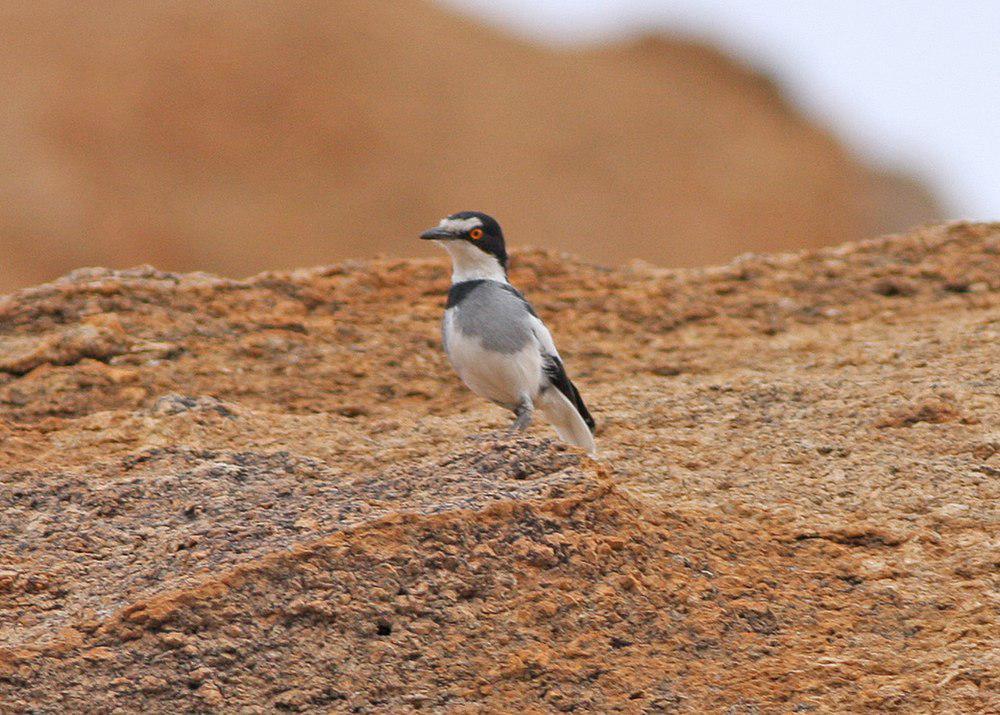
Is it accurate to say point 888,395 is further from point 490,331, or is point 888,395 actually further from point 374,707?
point 374,707

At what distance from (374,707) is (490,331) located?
3411 mm

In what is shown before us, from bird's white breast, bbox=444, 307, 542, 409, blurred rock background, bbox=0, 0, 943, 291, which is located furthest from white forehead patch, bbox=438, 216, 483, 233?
blurred rock background, bbox=0, 0, 943, 291

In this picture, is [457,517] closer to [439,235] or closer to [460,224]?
[439,235]

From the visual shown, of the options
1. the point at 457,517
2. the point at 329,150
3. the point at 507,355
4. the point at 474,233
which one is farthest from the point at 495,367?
the point at 329,150

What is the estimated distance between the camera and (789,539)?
26.1 ft

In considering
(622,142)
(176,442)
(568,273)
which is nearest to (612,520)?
(176,442)

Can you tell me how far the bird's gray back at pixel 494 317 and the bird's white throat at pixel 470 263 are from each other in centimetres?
21

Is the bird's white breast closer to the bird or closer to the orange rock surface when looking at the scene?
the bird

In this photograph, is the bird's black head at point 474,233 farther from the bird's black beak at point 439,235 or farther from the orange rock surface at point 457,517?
the orange rock surface at point 457,517

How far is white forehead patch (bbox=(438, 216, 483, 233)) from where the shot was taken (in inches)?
394

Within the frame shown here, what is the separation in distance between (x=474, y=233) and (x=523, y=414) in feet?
4.20

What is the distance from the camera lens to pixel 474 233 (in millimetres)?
10039

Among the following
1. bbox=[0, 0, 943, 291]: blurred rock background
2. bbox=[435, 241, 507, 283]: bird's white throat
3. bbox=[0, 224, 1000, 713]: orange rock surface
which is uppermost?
bbox=[0, 0, 943, 291]: blurred rock background

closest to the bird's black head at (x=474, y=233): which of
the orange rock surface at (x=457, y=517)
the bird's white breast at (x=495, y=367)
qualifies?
the bird's white breast at (x=495, y=367)
